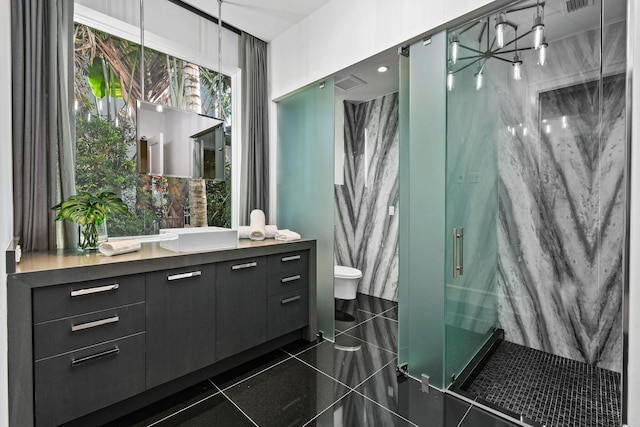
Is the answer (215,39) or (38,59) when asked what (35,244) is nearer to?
(38,59)

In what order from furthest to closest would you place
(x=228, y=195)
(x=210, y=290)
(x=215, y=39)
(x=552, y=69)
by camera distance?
(x=228, y=195), (x=215, y=39), (x=552, y=69), (x=210, y=290)

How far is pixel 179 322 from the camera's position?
1964 mm

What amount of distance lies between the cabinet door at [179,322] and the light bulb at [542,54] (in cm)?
280

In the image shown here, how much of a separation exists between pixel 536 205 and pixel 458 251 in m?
0.91

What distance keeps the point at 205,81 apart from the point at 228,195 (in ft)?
3.70

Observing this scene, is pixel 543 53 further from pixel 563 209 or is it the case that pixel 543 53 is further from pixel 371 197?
pixel 371 197

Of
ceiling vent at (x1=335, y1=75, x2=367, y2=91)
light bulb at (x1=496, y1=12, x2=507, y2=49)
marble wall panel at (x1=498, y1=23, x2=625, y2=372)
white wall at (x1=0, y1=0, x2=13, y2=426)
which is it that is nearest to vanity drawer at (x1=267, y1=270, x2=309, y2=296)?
white wall at (x1=0, y1=0, x2=13, y2=426)

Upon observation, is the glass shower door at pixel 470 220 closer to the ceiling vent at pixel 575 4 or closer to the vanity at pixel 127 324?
the ceiling vent at pixel 575 4

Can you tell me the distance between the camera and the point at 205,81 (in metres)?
3.01

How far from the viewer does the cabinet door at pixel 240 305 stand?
2172mm

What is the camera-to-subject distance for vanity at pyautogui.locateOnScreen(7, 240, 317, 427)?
1.47 metres

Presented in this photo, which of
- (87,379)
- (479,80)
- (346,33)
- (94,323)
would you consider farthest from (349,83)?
(87,379)

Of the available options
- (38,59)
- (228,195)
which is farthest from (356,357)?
(38,59)

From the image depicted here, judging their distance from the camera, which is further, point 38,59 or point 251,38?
point 251,38
